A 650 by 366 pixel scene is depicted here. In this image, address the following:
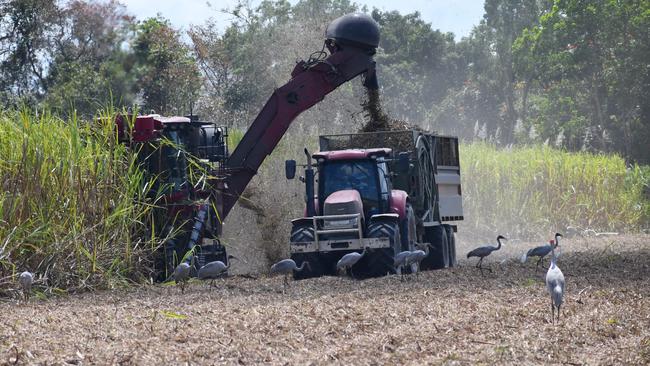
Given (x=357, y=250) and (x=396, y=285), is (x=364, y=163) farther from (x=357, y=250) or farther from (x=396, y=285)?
(x=396, y=285)

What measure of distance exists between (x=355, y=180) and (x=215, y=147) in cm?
291

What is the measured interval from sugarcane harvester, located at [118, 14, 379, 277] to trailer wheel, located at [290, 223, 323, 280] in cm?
142

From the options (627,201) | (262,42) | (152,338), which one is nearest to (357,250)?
(152,338)

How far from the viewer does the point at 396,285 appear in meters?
15.9

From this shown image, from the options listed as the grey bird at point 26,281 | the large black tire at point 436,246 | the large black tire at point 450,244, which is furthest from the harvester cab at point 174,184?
the large black tire at point 450,244

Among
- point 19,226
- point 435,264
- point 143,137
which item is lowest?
point 435,264

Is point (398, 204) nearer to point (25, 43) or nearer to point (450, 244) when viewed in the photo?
point (450, 244)

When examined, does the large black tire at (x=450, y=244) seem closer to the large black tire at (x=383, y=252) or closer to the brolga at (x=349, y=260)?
the large black tire at (x=383, y=252)

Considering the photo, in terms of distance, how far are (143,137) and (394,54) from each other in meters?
51.3

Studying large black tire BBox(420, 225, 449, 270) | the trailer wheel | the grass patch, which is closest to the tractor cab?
the trailer wheel

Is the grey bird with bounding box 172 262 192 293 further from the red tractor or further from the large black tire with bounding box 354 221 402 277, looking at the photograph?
the large black tire with bounding box 354 221 402 277

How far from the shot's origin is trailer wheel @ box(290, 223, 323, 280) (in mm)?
17875

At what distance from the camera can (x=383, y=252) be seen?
17719 mm

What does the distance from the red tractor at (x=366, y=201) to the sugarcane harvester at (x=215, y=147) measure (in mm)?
1076
